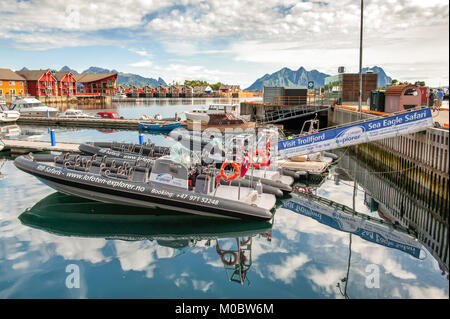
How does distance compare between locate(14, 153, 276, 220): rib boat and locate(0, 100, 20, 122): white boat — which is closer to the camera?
locate(14, 153, 276, 220): rib boat

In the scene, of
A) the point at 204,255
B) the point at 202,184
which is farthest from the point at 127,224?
the point at 204,255

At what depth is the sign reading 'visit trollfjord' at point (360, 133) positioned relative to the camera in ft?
48.2

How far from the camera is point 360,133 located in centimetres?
1580

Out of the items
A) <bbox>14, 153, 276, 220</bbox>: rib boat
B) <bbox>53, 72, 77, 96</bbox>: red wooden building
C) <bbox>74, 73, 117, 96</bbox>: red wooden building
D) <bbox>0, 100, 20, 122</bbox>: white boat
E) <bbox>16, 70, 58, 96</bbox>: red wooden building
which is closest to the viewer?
<bbox>14, 153, 276, 220</bbox>: rib boat

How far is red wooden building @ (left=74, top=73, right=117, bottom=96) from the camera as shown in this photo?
97.8 metres

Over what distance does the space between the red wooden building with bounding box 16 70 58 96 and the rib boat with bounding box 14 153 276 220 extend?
247 ft

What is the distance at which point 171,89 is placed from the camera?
15450cm

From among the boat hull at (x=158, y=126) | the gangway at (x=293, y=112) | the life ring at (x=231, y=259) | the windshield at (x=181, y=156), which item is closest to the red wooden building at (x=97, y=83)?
the boat hull at (x=158, y=126)

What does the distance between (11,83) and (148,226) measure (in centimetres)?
7802

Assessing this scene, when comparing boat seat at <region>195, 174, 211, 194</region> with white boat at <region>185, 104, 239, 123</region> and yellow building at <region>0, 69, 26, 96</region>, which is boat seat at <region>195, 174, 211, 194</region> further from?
yellow building at <region>0, 69, 26, 96</region>

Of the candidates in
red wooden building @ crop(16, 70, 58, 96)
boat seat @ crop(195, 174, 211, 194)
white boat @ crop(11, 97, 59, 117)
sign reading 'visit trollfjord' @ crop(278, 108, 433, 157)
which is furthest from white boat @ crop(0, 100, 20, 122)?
boat seat @ crop(195, 174, 211, 194)

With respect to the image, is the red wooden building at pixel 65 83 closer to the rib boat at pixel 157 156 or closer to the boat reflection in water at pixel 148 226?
the rib boat at pixel 157 156
